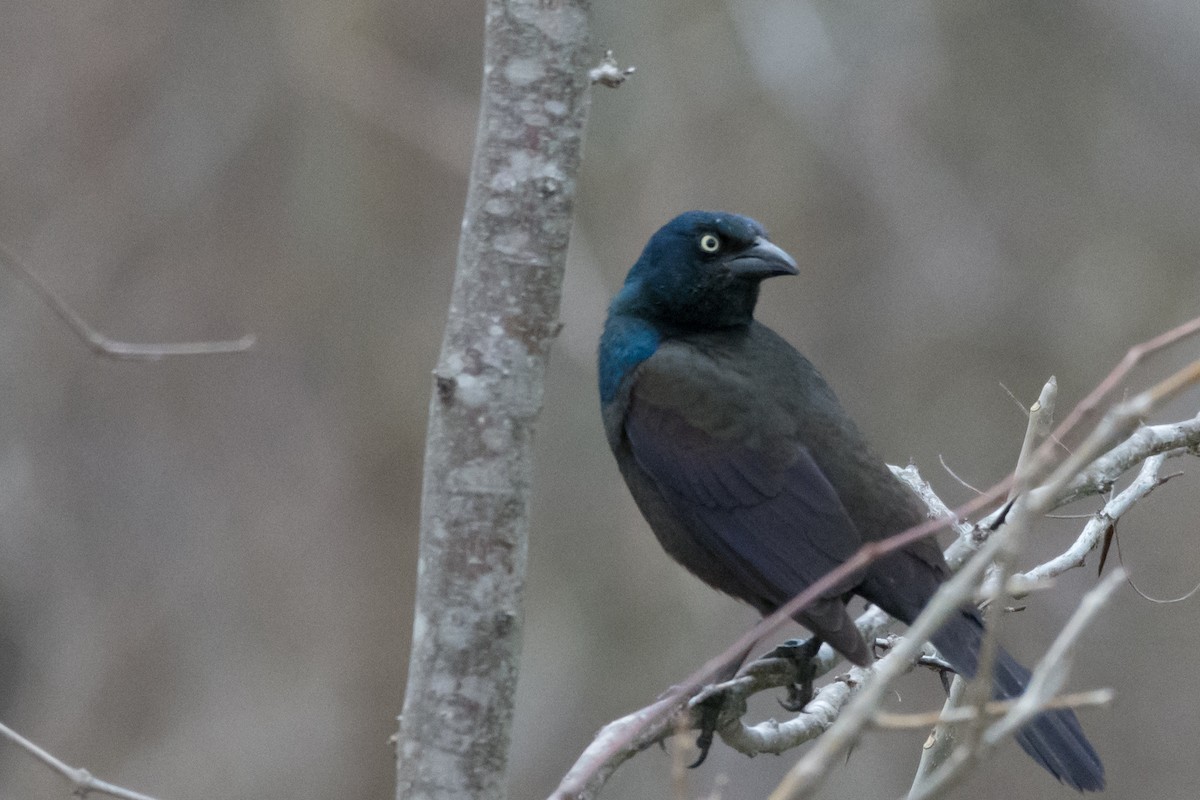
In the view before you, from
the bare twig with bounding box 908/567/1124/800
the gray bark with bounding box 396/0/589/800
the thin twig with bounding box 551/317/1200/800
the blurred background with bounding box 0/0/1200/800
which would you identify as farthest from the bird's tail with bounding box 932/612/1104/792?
the blurred background with bounding box 0/0/1200/800

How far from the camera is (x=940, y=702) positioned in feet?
31.0

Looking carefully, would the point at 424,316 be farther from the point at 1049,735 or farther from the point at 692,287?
the point at 1049,735

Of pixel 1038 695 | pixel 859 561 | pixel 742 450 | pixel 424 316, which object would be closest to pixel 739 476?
pixel 742 450

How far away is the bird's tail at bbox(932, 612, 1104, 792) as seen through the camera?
11.9ft

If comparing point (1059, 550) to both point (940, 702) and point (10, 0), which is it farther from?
point (10, 0)

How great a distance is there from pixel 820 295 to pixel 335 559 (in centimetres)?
379

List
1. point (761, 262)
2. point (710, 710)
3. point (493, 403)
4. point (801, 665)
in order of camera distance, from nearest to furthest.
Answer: point (493, 403) < point (710, 710) < point (801, 665) < point (761, 262)

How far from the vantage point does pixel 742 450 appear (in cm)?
442

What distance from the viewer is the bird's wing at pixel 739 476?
4258 mm

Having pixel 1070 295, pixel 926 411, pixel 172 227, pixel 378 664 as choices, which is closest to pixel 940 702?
pixel 926 411

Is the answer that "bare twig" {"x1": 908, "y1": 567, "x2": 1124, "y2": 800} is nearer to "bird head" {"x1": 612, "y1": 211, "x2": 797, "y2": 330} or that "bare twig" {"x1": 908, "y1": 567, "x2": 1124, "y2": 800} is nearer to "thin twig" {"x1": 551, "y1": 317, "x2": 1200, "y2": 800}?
"thin twig" {"x1": 551, "y1": 317, "x2": 1200, "y2": 800}

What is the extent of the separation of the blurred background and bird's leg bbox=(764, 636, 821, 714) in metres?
4.47

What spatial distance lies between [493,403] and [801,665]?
1.81 meters

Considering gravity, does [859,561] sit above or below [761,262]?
below
